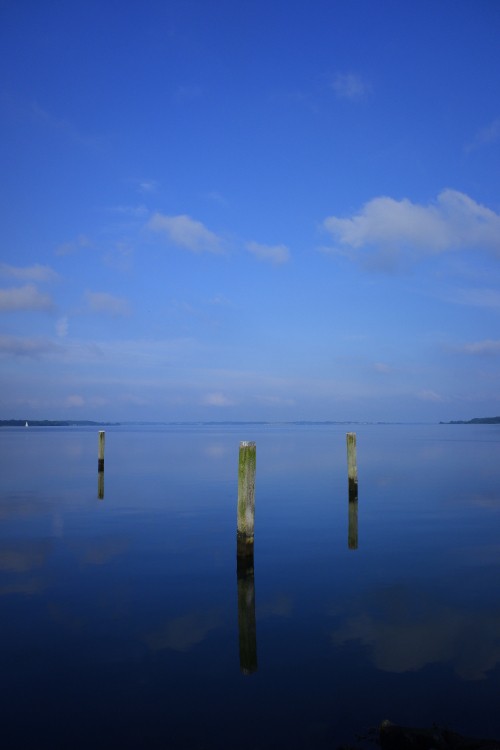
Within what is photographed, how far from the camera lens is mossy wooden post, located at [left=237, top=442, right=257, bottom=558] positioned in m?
11.2

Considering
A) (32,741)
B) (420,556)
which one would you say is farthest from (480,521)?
(32,741)

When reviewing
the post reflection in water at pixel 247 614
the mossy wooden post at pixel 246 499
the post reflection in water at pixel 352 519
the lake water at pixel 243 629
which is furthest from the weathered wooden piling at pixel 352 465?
the post reflection in water at pixel 247 614

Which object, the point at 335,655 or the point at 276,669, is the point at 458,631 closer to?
the point at 335,655

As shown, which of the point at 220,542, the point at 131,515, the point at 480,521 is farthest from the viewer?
the point at 131,515

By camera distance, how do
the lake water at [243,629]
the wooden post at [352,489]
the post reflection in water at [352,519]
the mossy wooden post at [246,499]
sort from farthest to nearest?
the wooden post at [352,489], the post reflection in water at [352,519], the mossy wooden post at [246,499], the lake water at [243,629]

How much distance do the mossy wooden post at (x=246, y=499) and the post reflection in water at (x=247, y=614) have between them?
0.68ft

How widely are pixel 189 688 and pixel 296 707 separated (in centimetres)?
132

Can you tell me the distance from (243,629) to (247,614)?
0.71m

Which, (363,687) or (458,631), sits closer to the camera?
(363,687)

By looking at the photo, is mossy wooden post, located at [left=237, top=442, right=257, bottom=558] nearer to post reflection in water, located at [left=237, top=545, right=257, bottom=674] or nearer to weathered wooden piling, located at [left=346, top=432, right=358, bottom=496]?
post reflection in water, located at [left=237, top=545, right=257, bottom=674]

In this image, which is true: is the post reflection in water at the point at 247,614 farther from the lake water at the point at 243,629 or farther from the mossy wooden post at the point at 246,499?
the mossy wooden post at the point at 246,499

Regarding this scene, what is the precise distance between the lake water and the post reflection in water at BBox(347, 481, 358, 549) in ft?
0.51

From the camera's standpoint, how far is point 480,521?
18406 millimetres

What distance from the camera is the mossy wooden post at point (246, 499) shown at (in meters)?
11.2
